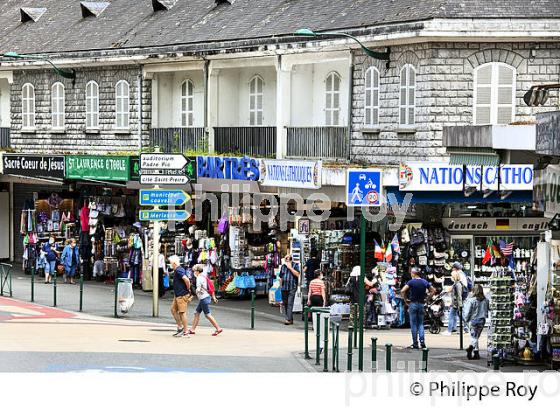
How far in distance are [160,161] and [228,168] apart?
234 inches

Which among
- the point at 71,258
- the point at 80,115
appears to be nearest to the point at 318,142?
the point at 71,258

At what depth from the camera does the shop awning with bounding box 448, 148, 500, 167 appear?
21219 mm

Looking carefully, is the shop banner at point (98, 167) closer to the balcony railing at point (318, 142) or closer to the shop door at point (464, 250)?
Result: the balcony railing at point (318, 142)

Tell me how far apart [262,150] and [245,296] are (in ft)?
13.4

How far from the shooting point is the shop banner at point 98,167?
3556 centimetres

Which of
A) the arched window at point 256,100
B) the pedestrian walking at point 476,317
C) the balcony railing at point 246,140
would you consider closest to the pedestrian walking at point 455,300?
the pedestrian walking at point 476,317

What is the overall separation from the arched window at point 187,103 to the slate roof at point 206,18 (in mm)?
1714

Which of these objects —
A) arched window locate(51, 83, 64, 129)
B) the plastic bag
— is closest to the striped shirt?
the plastic bag

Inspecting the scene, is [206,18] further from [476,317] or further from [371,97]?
[476,317]

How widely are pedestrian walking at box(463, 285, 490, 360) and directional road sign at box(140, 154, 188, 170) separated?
7645 mm

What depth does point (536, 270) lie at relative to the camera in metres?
20.9

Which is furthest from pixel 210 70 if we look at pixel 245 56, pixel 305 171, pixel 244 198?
pixel 305 171

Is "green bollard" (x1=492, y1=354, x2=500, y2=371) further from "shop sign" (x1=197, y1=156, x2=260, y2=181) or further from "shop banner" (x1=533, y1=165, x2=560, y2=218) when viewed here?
"shop sign" (x1=197, y1=156, x2=260, y2=181)

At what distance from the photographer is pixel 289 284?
1145 inches
